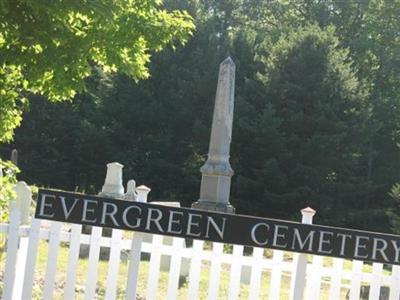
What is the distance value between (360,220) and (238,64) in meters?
9.31

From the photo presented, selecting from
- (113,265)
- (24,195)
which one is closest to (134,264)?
(113,265)

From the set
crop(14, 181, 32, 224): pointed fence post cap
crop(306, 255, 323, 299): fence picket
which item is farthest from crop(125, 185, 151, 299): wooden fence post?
crop(14, 181, 32, 224): pointed fence post cap

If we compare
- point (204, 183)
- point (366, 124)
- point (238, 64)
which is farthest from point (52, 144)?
point (204, 183)

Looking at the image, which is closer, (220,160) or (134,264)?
(134,264)

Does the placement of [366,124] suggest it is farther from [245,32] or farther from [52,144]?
[52,144]

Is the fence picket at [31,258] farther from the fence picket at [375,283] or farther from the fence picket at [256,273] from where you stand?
the fence picket at [375,283]

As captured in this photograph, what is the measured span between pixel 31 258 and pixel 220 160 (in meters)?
10.3

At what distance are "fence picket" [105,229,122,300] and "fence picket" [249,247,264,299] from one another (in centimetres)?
103

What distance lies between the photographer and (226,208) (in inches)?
571

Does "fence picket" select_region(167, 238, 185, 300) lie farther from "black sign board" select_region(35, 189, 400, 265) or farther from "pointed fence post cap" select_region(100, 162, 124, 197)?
"pointed fence post cap" select_region(100, 162, 124, 197)

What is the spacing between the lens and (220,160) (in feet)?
49.0

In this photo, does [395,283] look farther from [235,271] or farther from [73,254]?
[73,254]

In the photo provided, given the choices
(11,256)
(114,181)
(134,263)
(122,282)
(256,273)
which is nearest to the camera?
(134,263)

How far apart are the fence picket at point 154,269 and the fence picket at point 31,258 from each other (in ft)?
2.89
